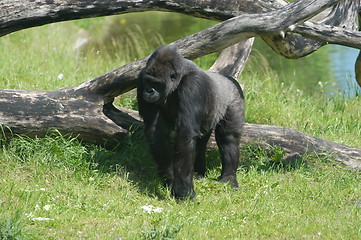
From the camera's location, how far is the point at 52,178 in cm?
483

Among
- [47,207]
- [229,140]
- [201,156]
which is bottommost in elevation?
[201,156]

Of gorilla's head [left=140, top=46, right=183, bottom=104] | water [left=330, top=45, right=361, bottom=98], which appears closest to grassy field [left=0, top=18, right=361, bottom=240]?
gorilla's head [left=140, top=46, right=183, bottom=104]

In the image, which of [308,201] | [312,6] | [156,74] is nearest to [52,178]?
[156,74]

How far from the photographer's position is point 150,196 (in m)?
4.84

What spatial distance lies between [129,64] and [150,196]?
Result: 1270mm

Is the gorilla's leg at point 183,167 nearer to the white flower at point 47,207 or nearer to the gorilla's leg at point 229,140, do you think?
the gorilla's leg at point 229,140

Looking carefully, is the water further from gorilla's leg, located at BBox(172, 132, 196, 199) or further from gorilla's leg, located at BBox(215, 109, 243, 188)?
gorilla's leg, located at BBox(172, 132, 196, 199)

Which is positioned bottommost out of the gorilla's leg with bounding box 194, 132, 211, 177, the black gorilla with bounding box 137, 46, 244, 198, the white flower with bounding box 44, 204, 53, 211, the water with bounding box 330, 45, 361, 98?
the water with bounding box 330, 45, 361, 98

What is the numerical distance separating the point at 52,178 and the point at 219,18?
7.30 ft

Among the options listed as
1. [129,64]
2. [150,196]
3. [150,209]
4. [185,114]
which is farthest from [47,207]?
[129,64]

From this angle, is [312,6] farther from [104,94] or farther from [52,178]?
[52,178]

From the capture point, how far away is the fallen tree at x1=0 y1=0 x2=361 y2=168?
5008 millimetres

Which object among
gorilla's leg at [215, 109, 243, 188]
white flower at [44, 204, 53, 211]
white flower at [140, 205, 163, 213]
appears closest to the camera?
white flower at [44, 204, 53, 211]

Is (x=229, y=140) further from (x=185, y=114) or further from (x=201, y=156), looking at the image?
(x=185, y=114)
